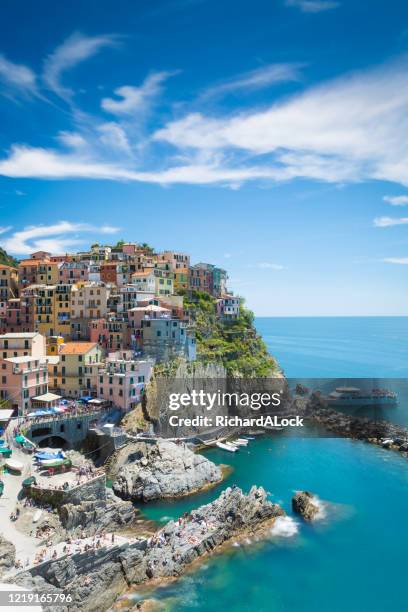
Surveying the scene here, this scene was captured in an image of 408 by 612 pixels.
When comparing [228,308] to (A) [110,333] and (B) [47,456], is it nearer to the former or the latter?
(A) [110,333]

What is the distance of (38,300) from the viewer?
61094mm

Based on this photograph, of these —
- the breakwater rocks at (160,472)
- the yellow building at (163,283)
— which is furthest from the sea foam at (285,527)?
the yellow building at (163,283)

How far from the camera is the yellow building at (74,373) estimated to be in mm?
51125

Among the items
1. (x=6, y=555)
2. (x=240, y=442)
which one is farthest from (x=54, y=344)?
(x=6, y=555)

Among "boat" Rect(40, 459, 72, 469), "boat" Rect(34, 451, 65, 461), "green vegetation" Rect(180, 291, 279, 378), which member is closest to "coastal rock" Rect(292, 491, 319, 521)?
"boat" Rect(40, 459, 72, 469)

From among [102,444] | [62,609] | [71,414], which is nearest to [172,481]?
[102,444]

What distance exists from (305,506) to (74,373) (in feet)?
85.0

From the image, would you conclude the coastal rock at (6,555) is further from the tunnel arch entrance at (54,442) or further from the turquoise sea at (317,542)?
the tunnel arch entrance at (54,442)

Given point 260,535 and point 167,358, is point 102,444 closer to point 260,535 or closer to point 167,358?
point 167,358

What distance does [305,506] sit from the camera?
37.1 m

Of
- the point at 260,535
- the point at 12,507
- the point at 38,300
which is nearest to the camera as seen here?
the point at 12,507

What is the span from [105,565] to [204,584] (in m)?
5.54

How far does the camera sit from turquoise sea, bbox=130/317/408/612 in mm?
27969

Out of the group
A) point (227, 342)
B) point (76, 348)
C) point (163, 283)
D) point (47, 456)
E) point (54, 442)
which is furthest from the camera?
point (227, 342)
